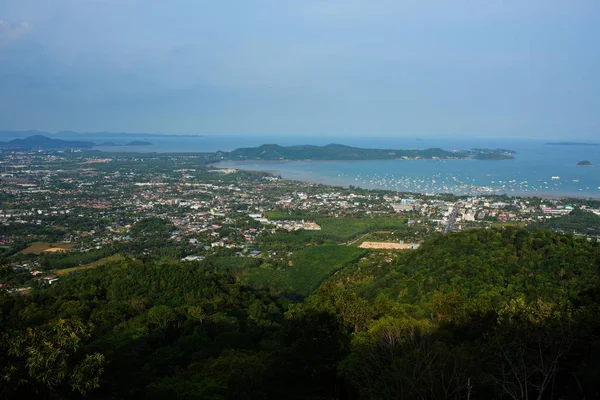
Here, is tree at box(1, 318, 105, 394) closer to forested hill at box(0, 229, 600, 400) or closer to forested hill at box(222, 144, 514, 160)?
forested hill at box(0, 229, 600, 400)

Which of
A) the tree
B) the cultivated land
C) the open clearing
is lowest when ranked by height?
the open clearing

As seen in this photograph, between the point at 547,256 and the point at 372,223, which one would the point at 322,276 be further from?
the point at 372,223


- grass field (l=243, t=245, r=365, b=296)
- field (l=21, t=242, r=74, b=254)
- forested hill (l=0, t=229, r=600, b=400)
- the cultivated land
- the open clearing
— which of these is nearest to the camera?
forested hill (l=0, t=229, r=600, b=400)

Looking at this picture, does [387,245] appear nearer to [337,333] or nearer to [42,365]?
[337,333]

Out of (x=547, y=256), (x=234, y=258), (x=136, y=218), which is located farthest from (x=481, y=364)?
(x=136, y=218)

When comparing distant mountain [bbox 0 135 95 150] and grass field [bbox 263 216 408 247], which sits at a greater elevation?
distant mountain [bbox 0 135 95 150]

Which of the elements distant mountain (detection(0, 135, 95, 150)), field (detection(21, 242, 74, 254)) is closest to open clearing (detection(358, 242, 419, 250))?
field (detection(21, 242, 74, 254))

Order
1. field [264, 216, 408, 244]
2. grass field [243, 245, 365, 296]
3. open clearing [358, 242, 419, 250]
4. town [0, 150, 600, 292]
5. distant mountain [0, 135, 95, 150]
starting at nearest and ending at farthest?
grass field [243, 245, 365, 296] → town [0, 150, 600, 292] → open clearing [358, 242, 419, 250] → field [264, 216, 408, 244] → distant mountain [0, 135, 95, 150]
